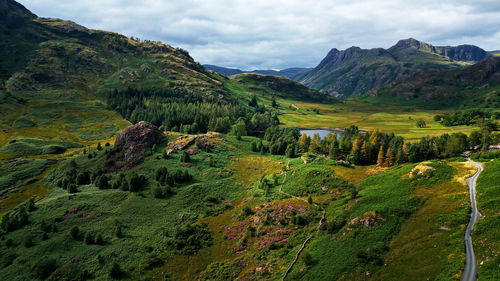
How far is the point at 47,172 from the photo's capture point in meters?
131

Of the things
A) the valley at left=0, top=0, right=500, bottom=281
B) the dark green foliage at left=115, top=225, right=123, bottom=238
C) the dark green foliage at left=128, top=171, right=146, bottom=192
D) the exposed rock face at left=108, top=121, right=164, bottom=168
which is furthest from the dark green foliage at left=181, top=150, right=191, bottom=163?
the dark green foliage at left=115, top=225, right=123, bottom=238

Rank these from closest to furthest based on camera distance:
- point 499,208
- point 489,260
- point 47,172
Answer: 1. point 489,260
2. point 499,208
3. point 47,172

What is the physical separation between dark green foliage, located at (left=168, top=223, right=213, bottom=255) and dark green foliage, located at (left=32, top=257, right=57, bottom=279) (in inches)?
1081

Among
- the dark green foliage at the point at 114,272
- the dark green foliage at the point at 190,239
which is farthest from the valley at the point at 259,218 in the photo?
the dark green foliage at the point at 190,239

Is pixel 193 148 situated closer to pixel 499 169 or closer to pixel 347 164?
pixel 347 164

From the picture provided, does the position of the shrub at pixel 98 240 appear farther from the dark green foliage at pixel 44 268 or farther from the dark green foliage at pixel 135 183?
the dark green foliage at pixel 135 183

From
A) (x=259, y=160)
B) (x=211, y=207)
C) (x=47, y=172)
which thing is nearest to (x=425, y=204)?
(x=211, y=207)

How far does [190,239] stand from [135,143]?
256 ft

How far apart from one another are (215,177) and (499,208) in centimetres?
8207

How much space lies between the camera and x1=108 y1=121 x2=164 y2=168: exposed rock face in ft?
400

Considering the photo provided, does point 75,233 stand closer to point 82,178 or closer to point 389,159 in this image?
point 82,178

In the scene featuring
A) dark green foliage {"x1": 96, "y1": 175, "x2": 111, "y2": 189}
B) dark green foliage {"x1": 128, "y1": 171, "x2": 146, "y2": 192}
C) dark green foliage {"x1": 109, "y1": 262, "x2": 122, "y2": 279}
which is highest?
dark green foliage {"x1": 128, "y1": 171, "x2": 146, "y2": 192}

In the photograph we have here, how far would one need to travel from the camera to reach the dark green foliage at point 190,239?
64.8 m

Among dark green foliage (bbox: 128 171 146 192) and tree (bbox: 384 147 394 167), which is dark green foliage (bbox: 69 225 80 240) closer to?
dark green foliage (bbox: 128 171 146 192)
